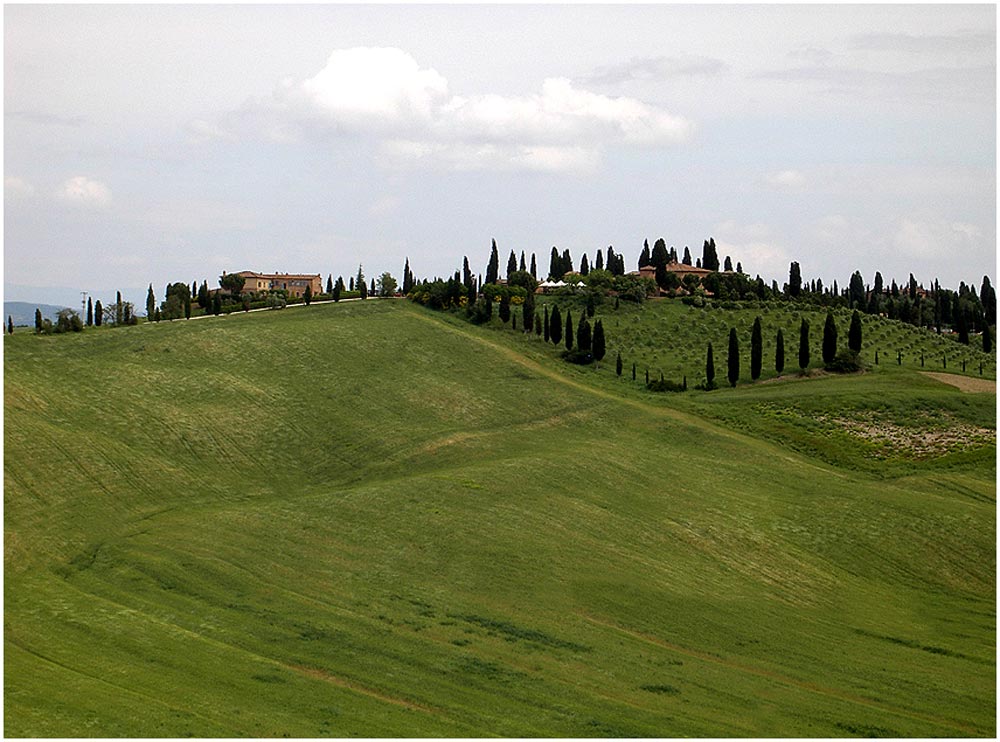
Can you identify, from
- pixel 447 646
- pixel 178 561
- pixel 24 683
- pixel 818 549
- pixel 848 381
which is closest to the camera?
pixel 24 683

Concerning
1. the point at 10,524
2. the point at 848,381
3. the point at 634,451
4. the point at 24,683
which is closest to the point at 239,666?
the point at 24,683

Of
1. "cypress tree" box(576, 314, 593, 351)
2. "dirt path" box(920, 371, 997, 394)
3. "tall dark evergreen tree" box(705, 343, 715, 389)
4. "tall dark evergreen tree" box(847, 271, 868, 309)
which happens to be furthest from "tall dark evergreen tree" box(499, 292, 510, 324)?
"tall dark evergreen tree" box(847, 271, 868, 309)

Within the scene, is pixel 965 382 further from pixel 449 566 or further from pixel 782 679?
pixel 449 566

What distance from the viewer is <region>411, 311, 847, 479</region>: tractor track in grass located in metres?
74.5

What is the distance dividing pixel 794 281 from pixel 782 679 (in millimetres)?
114284

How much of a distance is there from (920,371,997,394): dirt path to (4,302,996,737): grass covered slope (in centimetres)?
753

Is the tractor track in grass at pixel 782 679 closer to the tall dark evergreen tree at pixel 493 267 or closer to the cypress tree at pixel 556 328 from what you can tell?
the cypress tree at pixel 556 328

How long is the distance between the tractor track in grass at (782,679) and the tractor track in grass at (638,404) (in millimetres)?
32466

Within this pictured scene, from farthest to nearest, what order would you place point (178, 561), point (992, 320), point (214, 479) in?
point (992, 320), point (214, 479), point (178, 561)

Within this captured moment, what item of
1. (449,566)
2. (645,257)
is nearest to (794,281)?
(645,257)

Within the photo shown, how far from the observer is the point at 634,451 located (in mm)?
71375

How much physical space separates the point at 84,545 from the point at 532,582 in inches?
779

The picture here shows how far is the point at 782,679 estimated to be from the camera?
130 feet

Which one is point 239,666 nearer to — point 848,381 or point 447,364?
point 447,364
